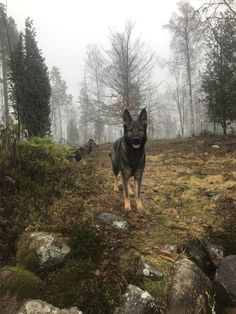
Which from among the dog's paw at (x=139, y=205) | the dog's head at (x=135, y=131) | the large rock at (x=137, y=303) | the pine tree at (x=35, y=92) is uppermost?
the pine tree at (x=35, y=92)

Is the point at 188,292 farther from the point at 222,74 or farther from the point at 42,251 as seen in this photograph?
the point at 222,74

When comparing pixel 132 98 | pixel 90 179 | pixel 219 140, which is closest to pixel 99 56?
pixel 132 98

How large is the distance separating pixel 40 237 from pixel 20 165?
272 cm

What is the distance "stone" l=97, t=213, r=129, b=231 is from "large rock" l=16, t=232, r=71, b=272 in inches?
36.1

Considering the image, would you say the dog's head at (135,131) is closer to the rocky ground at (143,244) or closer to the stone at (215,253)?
the rocky ground at (143,244)

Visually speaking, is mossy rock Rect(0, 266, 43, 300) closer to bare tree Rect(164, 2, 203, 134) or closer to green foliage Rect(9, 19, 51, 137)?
green foliage Rect(9, 19, 51, 137)

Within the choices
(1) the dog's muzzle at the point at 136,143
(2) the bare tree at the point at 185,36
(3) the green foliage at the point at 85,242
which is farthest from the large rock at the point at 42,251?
(2) the bare tree at the point at 185,36

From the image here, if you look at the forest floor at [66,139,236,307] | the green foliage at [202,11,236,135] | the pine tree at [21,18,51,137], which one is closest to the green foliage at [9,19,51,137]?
the pine tree at [21,18,51,137]

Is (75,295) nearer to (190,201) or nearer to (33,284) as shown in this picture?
(33,284)

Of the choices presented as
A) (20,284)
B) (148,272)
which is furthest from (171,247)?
(20,284)

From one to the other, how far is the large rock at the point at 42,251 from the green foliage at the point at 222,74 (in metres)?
15.8

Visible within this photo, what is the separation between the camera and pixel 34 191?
7477 millimetres

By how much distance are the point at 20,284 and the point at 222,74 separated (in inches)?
712

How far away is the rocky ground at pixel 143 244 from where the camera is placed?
4727mm
